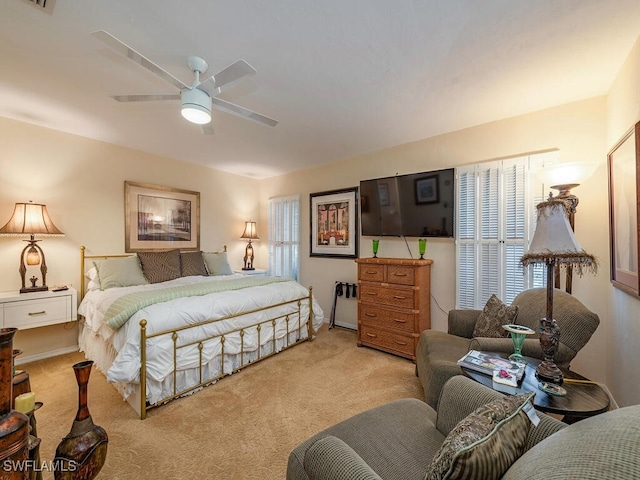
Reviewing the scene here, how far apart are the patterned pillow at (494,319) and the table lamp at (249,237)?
3886mm

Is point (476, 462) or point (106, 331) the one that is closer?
point (476, 462)

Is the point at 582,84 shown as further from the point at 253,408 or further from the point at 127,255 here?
the point at 127,255

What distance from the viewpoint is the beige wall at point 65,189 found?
2.94m

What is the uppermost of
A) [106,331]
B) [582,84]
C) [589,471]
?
[582,84]

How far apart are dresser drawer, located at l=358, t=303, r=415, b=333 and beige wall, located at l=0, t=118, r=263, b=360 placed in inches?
135

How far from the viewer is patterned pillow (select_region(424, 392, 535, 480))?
641mm

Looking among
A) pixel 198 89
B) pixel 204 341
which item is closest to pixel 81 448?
pixel 204 341

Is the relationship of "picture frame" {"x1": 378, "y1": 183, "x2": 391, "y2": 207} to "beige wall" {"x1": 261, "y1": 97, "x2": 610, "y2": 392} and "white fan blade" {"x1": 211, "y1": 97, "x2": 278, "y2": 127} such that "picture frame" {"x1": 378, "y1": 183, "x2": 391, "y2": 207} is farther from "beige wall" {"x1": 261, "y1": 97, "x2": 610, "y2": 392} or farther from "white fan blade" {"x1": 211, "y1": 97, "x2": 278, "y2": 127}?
"white fan blade" {"x1": 211, "y1": 97, "x2": 278, "y2": 127}

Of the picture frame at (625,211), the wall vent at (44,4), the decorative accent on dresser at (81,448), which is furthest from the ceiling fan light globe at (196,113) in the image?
the picture frame at (625,211)

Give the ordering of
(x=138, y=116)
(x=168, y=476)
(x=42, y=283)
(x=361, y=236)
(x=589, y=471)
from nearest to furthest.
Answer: (x=589, y=471) < (x=168, y=476) < (x=138, y=116) < (x=42, y=283) < (x=361, y=236)

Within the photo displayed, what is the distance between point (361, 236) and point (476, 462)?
135 inches

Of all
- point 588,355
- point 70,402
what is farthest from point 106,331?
point 588,355

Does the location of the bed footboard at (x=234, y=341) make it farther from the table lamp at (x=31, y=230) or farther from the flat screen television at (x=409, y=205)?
the table lamp at (x=31, y=230)

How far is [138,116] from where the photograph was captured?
9.22ft
